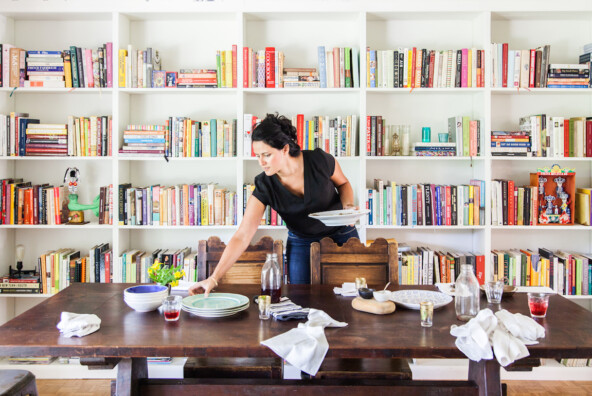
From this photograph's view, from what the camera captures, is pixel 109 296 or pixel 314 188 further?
pixel 314 188

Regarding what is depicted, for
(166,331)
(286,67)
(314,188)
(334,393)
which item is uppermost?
(286,67)

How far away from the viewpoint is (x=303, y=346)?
5.72 ft

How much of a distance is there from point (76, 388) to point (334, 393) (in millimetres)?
2239

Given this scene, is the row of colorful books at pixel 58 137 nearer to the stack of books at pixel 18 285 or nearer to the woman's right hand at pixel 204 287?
the stack of books at pixel 18 285

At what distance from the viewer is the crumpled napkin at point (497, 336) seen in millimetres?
1729

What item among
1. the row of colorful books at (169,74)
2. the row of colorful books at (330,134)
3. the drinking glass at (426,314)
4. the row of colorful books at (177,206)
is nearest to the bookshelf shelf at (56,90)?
the row of colorful books at (169,74)

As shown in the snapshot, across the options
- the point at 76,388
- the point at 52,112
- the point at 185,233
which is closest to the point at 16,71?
the point at 52,112

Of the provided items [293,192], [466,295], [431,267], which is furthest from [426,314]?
[431,267]

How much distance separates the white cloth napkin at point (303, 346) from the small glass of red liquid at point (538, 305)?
Answer: 0.77 meters

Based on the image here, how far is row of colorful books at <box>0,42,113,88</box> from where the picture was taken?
3723 millimetres

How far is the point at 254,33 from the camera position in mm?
3945

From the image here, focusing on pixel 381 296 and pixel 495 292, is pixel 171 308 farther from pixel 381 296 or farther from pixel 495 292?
pixel 495 292

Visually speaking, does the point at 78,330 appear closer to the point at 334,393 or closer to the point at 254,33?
the point at 334,393

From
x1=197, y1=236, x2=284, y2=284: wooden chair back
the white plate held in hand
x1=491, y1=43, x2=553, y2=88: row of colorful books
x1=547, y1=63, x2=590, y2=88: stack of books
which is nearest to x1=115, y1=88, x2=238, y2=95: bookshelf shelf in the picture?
x1=197, y1=236, x2=284, y2=284: wooden chair back
